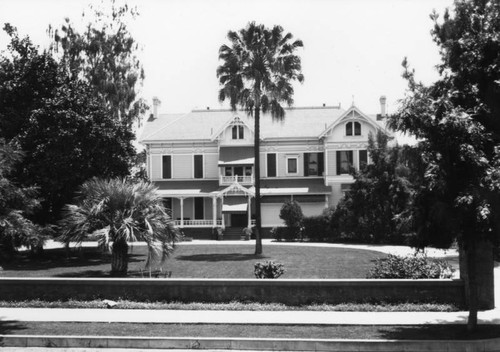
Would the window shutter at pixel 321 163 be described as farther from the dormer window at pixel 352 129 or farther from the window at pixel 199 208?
the window at pixel 199 208

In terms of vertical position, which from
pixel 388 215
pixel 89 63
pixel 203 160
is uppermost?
pixel 89 63

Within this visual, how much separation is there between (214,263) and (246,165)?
24270 millimetres

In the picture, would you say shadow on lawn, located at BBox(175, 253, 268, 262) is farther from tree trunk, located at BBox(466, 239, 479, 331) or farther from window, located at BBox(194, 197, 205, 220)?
window, located at BBox(194, 197, 205, 220)

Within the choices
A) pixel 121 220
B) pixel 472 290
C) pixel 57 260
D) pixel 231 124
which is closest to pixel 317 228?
pixel 231 124

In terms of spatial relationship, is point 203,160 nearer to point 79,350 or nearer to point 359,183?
point 359,183

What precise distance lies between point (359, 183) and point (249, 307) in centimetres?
2545

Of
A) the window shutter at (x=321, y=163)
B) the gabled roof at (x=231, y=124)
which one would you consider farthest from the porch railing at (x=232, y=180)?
the window shutter at (x=321, y=163)

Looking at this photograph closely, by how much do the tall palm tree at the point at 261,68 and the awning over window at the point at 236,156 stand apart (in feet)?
54.7

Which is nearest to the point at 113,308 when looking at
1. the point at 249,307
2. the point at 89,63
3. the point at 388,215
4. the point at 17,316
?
the point at 17,316

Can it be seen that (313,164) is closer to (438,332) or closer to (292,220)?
(292,220)

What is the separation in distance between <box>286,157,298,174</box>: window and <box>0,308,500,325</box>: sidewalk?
3478cm

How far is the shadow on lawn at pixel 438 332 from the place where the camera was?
1203 centimetres

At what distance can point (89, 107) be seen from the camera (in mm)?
29734

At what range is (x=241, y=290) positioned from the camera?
16625mm
